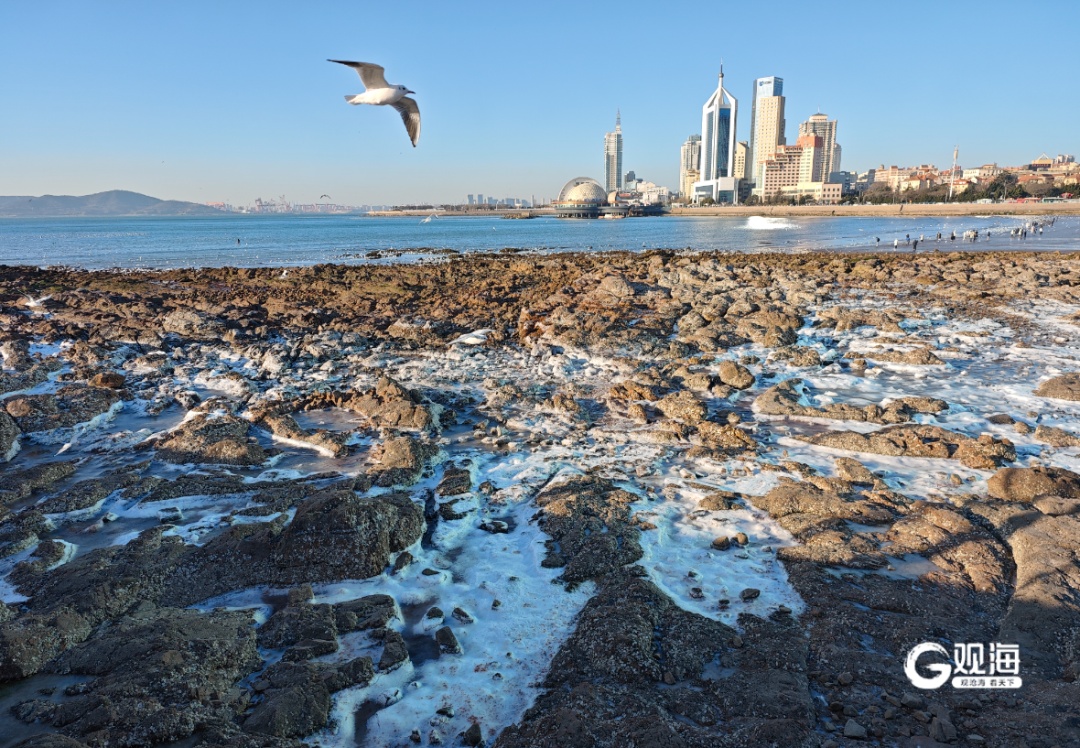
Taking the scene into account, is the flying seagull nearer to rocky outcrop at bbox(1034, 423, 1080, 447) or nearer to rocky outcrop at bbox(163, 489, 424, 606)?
rocky outcrop at bbox(163, 489, 424, 606)

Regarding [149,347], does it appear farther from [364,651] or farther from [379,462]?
[364,651]

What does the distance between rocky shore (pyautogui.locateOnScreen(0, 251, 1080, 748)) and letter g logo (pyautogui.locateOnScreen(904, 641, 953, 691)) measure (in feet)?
0.24

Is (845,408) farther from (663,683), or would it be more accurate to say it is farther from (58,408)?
(58,408)

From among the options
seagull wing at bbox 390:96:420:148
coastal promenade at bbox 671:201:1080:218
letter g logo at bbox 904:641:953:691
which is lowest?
letter g logo at bbox 904:641:953:691

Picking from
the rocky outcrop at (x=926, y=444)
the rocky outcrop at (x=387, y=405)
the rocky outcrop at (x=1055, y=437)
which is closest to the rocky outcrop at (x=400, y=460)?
the rocky outcrop at (x=387, y=405)

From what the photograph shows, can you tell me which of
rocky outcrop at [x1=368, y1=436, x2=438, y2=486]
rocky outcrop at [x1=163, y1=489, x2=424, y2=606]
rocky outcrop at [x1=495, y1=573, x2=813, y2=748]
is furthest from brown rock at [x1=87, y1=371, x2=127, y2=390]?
rocky outcrop at [x1=495, y1=573, x2=813, y2=748]

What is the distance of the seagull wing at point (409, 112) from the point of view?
9.75 m

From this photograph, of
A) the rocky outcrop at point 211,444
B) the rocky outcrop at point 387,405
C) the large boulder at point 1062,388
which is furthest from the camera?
the large boulder at point 1062,388

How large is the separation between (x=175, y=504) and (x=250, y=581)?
2.00 m

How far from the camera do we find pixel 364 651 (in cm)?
418

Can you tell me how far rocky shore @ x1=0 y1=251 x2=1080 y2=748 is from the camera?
350 centimetres

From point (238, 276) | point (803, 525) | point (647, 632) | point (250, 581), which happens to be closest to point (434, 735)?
point (647, 632)

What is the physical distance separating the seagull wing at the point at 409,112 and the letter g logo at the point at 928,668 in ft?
30.1

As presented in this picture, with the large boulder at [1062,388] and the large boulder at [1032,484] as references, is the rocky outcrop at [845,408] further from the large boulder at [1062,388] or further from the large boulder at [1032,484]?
the large boulder at [1032,484]
